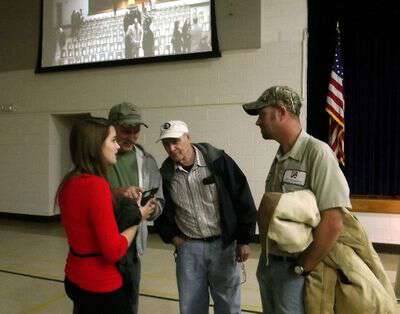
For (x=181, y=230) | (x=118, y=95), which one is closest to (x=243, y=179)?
(x=181, y=230)

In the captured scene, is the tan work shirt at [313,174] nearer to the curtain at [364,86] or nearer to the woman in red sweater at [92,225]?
the woman in red sweater at [92,225]

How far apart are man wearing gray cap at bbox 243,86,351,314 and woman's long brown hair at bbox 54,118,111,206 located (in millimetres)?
646

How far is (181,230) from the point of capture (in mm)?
2209

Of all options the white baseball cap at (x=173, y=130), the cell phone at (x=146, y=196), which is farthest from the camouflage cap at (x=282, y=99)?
the cell phone at (x=146, y=196)

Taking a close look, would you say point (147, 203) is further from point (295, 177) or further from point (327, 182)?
point (327, 182)

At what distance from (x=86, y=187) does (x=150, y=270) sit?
329 centimetres

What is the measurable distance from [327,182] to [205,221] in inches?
35.3

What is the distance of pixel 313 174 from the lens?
142 cm

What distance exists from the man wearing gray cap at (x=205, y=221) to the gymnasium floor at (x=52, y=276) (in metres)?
1.21

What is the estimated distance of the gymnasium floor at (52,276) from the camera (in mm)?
3416

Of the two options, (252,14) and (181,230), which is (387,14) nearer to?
(252,14)

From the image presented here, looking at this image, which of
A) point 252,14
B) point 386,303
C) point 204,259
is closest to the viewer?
point 386,303

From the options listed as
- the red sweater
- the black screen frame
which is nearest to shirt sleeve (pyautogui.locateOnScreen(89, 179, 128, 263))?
the red sweater

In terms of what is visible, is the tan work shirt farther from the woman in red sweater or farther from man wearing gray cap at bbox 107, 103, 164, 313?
man wearing gray cap at bbox 107, 103, 164, 313
